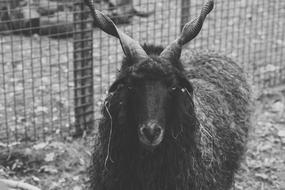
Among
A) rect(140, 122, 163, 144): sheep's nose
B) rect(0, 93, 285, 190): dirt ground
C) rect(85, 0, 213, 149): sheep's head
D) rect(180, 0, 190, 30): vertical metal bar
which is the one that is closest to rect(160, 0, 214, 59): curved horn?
rect(85, 0, 213, 149): sheep's head

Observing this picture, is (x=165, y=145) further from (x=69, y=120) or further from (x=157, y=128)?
(x=69, y=120)

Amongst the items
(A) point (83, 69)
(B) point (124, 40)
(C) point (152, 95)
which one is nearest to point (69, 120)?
(A) point (83, 69)

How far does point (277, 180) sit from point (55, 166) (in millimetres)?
2506

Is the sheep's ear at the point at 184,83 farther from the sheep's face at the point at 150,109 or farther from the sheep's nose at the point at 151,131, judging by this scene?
the sheep's nose at the point at 151,131

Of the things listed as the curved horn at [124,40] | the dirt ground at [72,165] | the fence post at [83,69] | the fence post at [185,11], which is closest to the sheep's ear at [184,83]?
the curved horn at [124,40]

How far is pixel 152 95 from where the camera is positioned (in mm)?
4055

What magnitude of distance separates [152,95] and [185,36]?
72cm

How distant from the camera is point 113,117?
4395mm

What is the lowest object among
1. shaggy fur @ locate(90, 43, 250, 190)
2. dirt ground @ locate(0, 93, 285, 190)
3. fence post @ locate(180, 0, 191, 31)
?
dirt ground @ locate(0, 93, 285, 190)

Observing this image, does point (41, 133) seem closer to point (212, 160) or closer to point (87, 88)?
point (87, 88)

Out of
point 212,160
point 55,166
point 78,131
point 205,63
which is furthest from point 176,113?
point 78,131

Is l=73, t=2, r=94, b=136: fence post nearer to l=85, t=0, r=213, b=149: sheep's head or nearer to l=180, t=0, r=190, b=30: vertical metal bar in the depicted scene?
l=180, t=0, r=190, b=30: vertical metal bar

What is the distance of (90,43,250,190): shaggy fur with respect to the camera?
14.0 ft

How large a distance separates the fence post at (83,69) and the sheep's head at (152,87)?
2516 mm
